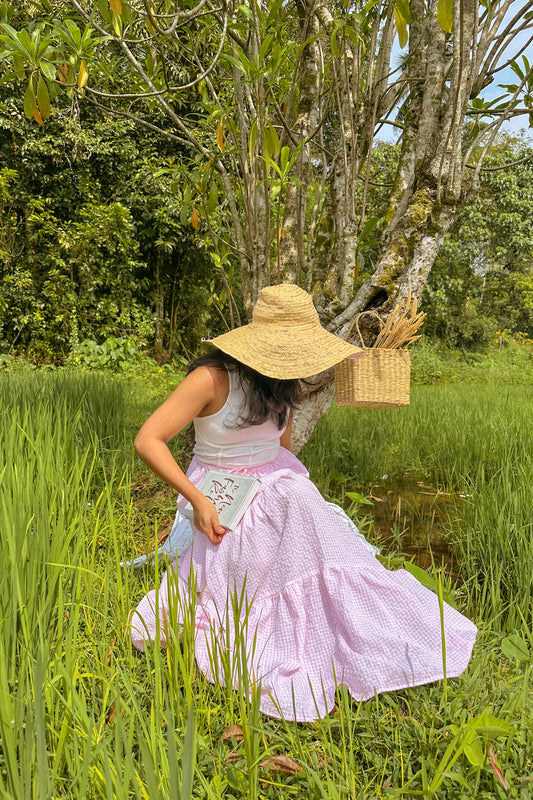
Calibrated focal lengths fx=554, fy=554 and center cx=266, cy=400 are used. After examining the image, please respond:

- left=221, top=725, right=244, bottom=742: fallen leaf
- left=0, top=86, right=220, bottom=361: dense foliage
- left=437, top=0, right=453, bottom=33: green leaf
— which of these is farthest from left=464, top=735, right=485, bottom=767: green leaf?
left=0, top=86, right=220, bottom=361: dense foliage

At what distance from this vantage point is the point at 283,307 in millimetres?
1577

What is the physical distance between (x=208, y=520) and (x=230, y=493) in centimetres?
10

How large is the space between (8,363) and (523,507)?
6.47 metres

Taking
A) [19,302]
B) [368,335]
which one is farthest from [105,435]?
[19,302]

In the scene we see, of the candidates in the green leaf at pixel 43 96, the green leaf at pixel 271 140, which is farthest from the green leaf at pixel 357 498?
the green leaf at pixel 43 96

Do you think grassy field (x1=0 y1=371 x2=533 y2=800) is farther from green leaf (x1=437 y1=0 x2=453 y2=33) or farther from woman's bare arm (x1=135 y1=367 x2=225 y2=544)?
green leaf (x1=437 y1=0 x2=453 y2=33)

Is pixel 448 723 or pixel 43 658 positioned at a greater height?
pixel 43 658

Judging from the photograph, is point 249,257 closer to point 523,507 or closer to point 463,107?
point 463,107

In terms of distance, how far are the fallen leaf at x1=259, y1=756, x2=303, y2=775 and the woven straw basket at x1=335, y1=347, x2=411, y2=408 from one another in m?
1.02

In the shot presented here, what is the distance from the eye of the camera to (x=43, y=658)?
0.99 meters

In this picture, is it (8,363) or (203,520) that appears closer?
(203,520)

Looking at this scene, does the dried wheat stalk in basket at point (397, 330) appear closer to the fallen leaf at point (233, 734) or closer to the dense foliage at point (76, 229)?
the fallen leaf at point (233, 734)

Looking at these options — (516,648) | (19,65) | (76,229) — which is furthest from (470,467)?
(76,229)

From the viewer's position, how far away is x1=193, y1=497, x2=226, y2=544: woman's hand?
59.1 inches
